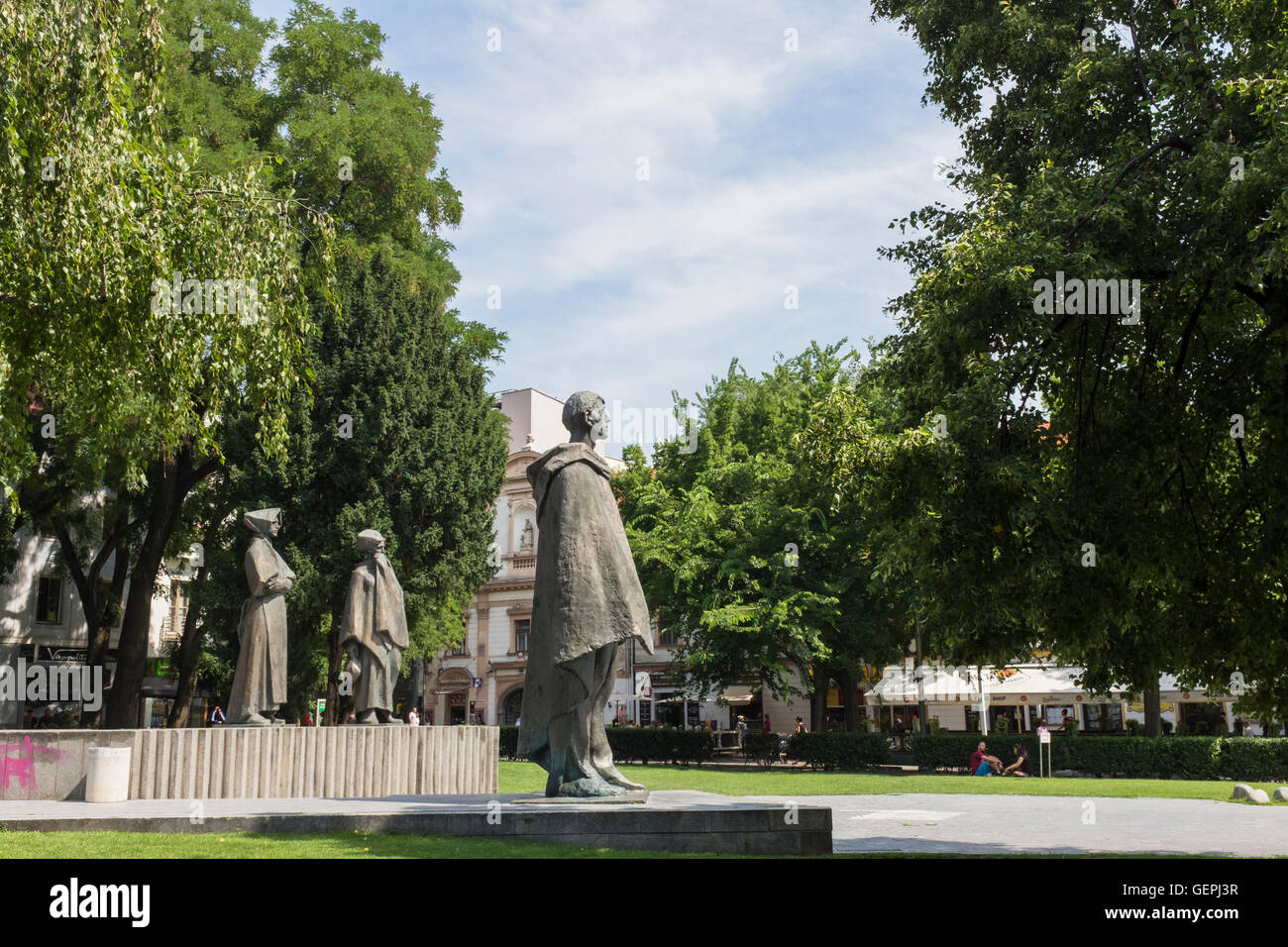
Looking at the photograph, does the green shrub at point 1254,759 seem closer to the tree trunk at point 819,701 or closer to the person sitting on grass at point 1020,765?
the person sitting on grass at point 1020,765

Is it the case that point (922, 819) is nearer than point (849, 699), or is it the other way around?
point (922, 819)

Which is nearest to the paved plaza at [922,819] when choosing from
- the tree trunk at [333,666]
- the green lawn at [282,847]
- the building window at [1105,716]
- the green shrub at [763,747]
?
the green lawn at [282,847]

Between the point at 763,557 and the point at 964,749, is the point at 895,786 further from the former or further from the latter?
the point at 763,557

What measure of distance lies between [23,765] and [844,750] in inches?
936

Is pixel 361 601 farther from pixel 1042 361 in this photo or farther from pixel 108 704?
pixel 108 704

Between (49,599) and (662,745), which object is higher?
(49,599)

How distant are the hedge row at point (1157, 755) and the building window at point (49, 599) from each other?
3268 centimetres

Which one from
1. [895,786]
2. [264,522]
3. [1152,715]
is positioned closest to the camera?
[264,522]

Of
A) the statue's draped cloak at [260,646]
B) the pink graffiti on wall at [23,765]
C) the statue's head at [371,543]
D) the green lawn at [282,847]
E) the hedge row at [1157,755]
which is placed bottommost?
the hedge row at [1157,755]

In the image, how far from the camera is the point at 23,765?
12469 mm

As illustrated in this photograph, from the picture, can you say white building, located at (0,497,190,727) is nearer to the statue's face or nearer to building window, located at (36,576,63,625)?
building window, located at (36,576,63,625)

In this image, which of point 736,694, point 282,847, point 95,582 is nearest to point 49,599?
point 95,582

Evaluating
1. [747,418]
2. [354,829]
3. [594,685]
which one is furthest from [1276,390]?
[747,418]

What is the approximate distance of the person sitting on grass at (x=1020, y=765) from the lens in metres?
26.6
